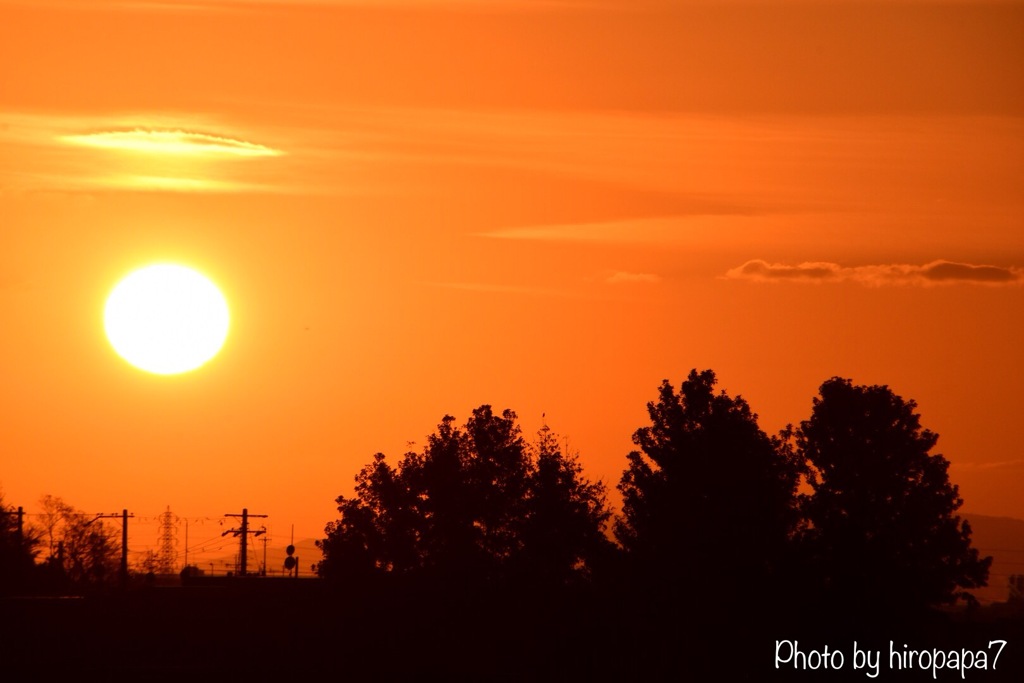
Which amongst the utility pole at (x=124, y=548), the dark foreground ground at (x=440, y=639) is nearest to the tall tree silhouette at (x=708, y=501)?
the dark foreground ground at (x=440, y=639)

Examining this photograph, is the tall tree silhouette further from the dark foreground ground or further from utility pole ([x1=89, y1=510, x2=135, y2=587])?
utility pole ([x1=89, y1=510, x2=135, y2=587])

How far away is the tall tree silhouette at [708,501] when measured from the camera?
188ft

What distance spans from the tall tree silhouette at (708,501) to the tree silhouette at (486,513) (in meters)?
5.31

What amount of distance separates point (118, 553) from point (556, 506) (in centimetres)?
11362

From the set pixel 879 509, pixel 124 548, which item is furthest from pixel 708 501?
pixel 124 548

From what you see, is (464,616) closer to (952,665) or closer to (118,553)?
(952,665)

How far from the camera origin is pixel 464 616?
6350 centimetres

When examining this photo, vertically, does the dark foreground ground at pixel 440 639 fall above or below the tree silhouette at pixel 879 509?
below

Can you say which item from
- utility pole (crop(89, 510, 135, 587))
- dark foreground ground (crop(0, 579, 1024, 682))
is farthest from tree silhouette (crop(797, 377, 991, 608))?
utility pole (crop(89, 510, 135, 587))

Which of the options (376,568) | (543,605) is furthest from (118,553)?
(543,605)

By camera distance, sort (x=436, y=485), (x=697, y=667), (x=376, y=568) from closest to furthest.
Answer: (x=697, y=667), (x=436, y=485), (x=376, y=568)

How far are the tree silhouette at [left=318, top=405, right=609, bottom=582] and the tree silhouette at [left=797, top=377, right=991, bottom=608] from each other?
9604mm

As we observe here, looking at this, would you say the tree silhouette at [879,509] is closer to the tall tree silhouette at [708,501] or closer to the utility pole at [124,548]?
the tall tree silhouette at [708,501]

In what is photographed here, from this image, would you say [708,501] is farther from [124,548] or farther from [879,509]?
[124,548]
